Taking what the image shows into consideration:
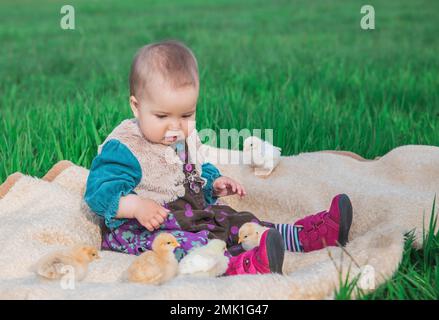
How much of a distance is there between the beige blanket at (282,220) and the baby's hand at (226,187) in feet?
1.05

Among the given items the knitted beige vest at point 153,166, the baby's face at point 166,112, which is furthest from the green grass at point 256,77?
the baby's face at point 166,112

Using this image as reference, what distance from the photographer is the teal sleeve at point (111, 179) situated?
2.88 metres

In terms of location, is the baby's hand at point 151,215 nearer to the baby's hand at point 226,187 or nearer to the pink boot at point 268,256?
the pink boot at point 268,256

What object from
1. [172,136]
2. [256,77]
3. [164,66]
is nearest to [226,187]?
[172,136]

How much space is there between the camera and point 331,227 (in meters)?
2.94

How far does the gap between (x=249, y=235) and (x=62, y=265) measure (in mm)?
767

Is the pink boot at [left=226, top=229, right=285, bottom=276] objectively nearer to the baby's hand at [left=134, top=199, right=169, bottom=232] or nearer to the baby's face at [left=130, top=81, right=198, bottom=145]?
the baby's hand at [left=134, top=199, right=169, bottom=232]

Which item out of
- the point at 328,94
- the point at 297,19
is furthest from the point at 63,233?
the point at 297,19

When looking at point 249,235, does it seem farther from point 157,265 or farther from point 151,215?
point 157,265

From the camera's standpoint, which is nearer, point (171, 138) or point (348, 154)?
point (171, 138)

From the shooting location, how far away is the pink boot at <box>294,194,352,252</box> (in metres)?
2.92

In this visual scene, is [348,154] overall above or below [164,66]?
below

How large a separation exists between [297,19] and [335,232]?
8219 mm
